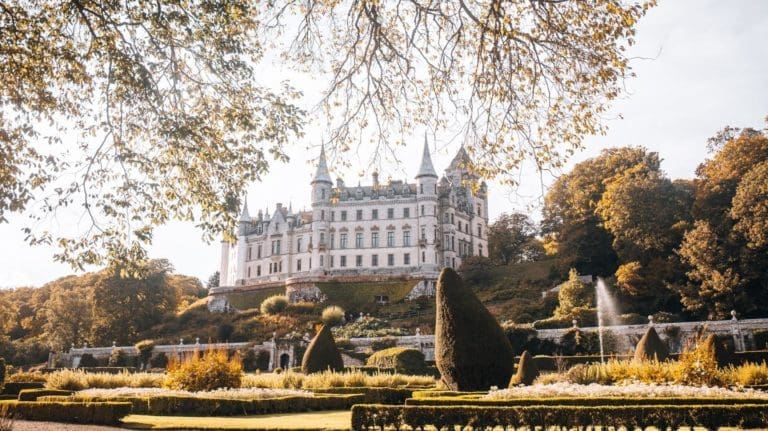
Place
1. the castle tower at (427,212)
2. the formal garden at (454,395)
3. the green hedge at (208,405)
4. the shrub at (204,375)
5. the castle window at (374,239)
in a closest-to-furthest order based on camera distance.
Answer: the formal garden at (454,395), the green hedge at (208,405), the shrub at (204,375), the castle tower at (427,212), the castle window at (374,239)

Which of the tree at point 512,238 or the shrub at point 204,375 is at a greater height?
the tree at point 512,238

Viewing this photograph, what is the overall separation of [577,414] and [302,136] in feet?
20.8

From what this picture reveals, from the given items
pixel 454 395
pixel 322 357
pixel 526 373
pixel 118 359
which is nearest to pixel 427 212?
pixel 118 359

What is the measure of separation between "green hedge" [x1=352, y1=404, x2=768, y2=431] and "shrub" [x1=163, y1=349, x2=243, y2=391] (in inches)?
322

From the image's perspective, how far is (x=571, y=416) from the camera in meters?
9.07

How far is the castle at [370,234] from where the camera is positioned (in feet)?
211

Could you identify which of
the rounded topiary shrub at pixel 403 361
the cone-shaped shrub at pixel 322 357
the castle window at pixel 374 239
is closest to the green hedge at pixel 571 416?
the cone-shaped shrub at pixel 322 357

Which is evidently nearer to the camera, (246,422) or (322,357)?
(246,422)

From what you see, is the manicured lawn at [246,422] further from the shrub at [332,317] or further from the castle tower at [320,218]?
the castle tower at [320,218]

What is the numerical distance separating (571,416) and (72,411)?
9482mm

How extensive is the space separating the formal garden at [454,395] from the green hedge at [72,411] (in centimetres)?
2

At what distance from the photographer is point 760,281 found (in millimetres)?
34281

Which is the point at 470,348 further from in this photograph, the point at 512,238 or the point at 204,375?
the point at 512,238

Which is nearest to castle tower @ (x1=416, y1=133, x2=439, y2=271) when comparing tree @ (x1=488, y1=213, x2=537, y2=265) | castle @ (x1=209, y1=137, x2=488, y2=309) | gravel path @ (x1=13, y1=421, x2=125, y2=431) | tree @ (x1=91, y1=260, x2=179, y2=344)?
castle @ (x1=209, y1=137, x2=488, y2=309)
